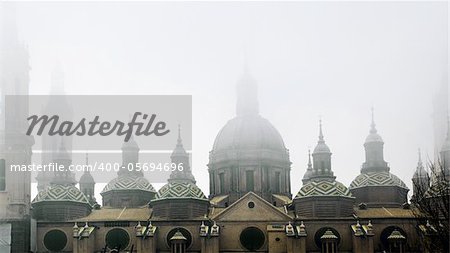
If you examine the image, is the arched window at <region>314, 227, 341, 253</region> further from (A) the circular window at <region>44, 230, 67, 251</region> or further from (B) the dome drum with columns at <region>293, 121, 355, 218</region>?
(A) the circular window at <region>44, 230, 67, 251</region>

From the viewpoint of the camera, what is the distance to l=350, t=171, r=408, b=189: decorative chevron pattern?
254 ft

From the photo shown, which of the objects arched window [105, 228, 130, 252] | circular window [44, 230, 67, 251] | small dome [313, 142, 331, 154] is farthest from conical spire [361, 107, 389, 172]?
circular window [44, 230, 67, 251]

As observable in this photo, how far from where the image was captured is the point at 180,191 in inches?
2798

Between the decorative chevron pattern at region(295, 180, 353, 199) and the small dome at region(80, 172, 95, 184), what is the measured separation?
1060 inches

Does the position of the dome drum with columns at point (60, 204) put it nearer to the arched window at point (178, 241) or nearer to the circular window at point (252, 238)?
the arched window at point (178, 241)

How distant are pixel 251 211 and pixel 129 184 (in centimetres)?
1649

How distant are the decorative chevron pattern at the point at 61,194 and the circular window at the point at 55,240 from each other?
3098mm

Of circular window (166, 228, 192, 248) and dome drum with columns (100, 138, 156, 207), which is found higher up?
dome drum with columns (100, 138, 156, 207)

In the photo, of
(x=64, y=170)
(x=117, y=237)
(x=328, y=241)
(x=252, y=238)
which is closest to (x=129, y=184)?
(x=64, y=170)

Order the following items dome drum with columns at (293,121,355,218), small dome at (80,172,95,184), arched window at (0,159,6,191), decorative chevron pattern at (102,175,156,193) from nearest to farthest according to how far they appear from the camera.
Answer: arched window at (0,159,6,191), dome drum with columns at (293,121,355,218), decorative chevron pattern at (102,175,156,193), small dome at (80,172,95,184)

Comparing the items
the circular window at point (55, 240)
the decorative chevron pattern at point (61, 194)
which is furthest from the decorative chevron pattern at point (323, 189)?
the circular window at point (55, 240)

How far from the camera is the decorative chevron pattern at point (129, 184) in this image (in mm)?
82125

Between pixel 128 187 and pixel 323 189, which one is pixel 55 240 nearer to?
pixel 128 187

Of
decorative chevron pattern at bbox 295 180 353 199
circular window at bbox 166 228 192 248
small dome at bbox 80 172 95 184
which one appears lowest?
circular window at bbox 166 228 192 248
